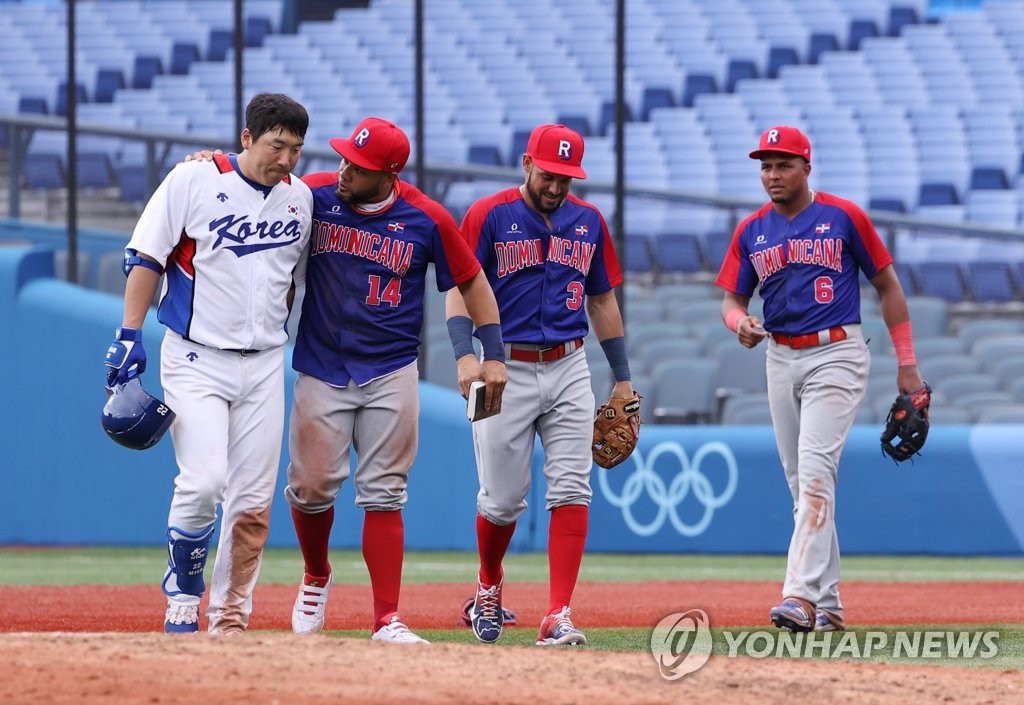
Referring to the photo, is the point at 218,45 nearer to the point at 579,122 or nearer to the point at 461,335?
the point at 579,122

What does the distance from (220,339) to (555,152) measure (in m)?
1.56

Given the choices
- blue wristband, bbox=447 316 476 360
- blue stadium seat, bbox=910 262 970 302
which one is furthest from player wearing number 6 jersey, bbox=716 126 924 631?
blue stadium seat, bbox=910 262 970 302

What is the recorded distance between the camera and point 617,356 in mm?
6816

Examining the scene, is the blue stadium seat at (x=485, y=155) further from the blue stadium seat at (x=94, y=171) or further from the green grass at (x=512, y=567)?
the green grass at (x=512, y=567)

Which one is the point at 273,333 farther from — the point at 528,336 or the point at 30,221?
the point at 30,221

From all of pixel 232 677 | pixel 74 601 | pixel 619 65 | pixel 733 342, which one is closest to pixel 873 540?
pixel 733 342

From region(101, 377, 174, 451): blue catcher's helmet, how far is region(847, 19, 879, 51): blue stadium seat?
61.7ft

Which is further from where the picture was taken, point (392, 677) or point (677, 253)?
point (677, 253)

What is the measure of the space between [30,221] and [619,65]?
528 cm

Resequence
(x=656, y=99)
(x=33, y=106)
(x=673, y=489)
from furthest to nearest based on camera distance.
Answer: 1. (x=656, y=99)
2. (x=33, y=106)
3. (x=673, y=489)

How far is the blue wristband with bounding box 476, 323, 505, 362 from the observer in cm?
601

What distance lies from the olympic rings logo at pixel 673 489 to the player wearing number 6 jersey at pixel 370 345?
6160 mm

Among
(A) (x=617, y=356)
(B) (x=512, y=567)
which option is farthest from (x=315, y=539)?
(B) (x=512, y=567)

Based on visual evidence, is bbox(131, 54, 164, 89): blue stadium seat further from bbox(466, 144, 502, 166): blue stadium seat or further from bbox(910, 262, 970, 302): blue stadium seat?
bbox(910, 262, 970, 302): blue stadium seat
